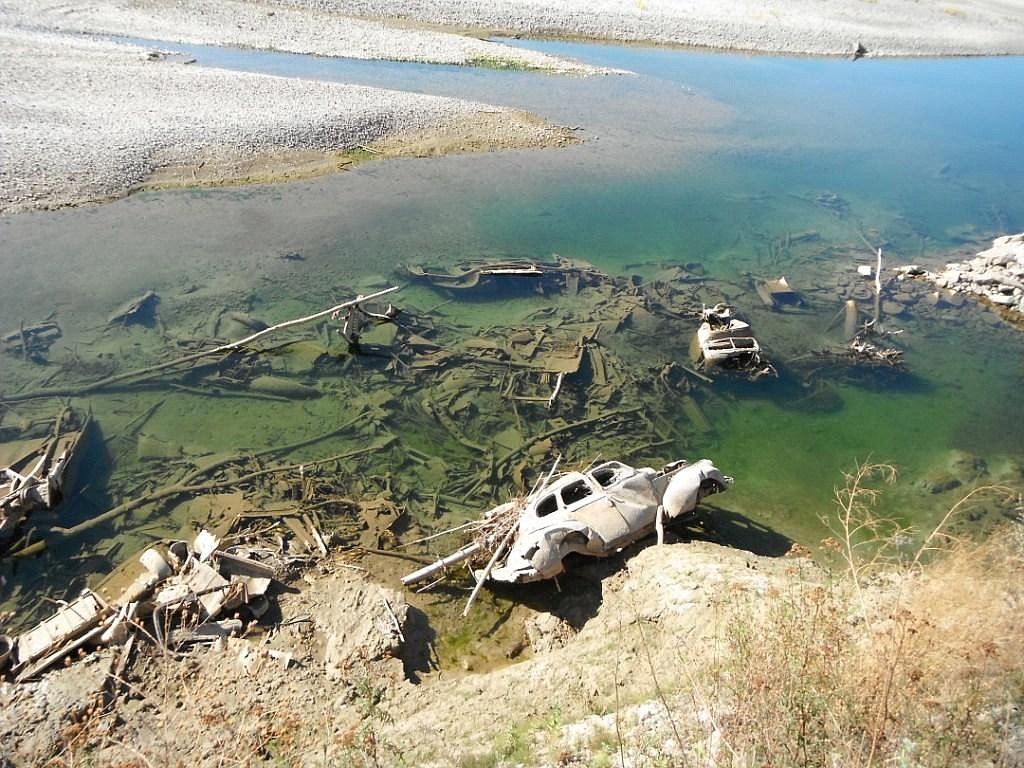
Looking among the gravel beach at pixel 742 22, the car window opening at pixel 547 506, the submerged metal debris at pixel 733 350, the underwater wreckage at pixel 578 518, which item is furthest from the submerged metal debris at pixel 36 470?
the gravel beach at pixel 742 22

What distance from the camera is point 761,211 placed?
22312 millimetres

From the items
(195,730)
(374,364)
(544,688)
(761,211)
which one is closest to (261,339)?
(374,364)

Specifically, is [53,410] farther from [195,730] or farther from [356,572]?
[195,730]

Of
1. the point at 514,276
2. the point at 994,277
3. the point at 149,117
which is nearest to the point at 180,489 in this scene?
the point at 514,276

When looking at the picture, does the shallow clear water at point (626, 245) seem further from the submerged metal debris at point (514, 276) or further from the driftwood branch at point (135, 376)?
the submerged metal debris at point (514, 276)

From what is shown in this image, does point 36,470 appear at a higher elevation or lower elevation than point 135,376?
lower

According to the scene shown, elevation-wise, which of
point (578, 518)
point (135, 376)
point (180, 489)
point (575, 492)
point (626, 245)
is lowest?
point (180, 489)

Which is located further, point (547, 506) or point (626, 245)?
point (626, 245)

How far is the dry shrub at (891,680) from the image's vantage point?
466cm

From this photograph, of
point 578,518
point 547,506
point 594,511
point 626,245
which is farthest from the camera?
point 626,245

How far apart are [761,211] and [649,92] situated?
1350 centimetres

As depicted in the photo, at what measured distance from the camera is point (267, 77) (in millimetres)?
25797

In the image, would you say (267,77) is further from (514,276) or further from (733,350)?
(733,350)

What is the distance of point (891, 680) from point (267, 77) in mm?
29931
